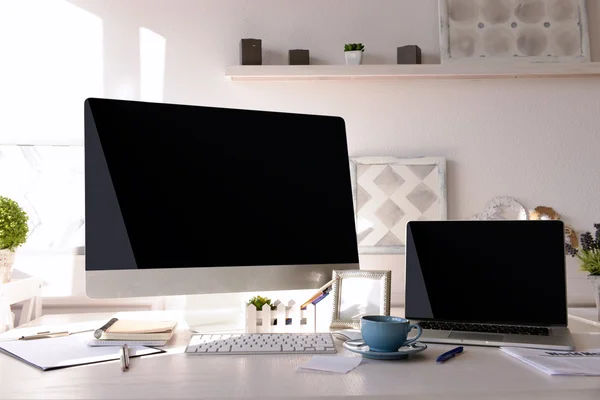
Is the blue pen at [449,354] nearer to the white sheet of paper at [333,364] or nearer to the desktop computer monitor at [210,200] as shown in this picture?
the white sheet of paper at [333,364]

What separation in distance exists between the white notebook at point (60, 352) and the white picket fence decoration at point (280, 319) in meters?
0.28

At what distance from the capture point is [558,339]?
1237 mm

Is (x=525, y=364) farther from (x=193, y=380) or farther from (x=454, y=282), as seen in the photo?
(x=193, y=380)

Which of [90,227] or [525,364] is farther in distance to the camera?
[90,227]

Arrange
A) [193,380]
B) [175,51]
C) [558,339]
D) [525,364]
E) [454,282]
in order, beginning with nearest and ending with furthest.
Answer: [193,380]
[525,364]
[558,339]
[454,282]
[175,51]

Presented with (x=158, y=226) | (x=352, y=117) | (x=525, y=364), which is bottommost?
(x=525, y=364)

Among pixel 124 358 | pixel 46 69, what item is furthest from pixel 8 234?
pixel 124 358

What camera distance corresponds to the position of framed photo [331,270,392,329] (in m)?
1.39

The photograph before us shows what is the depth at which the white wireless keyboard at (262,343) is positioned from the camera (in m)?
1.16

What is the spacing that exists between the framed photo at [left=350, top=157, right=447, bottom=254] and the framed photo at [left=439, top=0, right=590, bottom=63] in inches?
16.3

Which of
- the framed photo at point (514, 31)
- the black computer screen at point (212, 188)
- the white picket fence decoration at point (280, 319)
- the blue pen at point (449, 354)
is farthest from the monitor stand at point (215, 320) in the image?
the framed photo at point (514, 31)

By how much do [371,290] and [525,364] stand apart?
16.5 inches

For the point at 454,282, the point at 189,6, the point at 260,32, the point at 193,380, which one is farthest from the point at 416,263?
the point at 189,6

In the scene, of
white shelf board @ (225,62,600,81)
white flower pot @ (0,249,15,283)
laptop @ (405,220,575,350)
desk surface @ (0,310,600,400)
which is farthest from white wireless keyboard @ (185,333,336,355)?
white shelf board @ (225,62,600,81)
